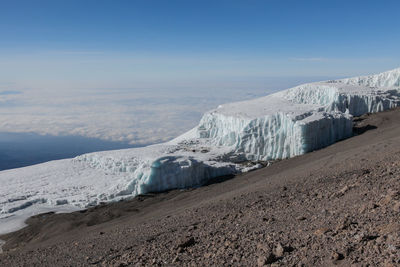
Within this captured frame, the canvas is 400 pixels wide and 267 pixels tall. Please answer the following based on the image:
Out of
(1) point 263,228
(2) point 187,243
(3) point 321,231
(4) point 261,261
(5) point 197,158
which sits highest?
(3) point 321,231

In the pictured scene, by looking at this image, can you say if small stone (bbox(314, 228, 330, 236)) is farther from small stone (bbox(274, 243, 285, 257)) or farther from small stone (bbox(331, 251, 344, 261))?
small stone (bbox(331, 251, 344, 261))

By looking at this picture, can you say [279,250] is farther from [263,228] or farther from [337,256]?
[263,228]

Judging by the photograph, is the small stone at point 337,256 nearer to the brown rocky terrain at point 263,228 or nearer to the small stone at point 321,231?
the brown rocky terrain at point 263,228

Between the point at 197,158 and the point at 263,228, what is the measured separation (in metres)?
→ 15.4

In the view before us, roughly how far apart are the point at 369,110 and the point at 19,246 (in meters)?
32.4

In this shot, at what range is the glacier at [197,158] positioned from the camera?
68.8 feet

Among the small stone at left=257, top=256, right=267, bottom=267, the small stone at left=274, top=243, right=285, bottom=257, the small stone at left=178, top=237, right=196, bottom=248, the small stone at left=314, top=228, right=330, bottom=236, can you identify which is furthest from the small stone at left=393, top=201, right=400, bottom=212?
the small stone at left=178, top=237, right=196, bottom=248

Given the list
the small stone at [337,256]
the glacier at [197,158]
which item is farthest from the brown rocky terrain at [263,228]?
the glacier at [197,158]

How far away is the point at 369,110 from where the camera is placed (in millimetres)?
34312

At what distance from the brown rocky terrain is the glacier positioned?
8.30 ft

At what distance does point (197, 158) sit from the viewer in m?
24.2

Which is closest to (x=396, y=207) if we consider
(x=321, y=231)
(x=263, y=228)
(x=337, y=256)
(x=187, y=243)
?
(x=321, y=231)

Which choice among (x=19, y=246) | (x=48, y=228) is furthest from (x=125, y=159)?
(x=19, y=246)

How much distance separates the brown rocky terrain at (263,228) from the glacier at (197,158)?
99.6 inches
